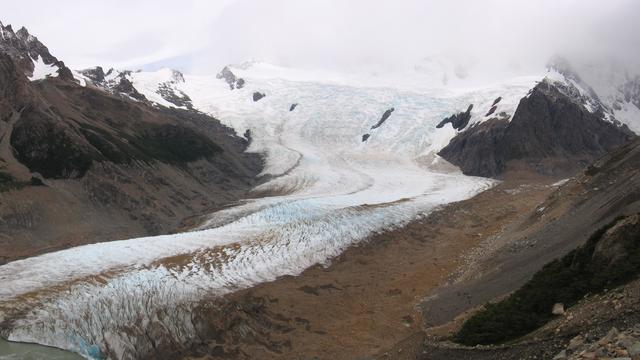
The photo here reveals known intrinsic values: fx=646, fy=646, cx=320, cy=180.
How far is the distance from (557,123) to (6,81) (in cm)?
11040

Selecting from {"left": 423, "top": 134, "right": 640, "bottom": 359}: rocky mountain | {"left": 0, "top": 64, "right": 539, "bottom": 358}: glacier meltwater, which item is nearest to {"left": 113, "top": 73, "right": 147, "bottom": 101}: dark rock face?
{"left": 0, "top": 64, "right": 539, "bottom": 358}: glacier meltwater

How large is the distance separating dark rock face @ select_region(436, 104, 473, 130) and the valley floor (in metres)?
75.8

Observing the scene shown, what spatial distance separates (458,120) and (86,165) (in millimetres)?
90359

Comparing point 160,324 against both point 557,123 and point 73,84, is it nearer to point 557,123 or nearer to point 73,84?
point 73,84

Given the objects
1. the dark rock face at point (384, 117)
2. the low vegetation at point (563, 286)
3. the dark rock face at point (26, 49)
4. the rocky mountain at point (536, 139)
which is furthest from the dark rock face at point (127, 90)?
the low vegetation at point (563, 286)

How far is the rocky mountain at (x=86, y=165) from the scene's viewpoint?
70.5 meters

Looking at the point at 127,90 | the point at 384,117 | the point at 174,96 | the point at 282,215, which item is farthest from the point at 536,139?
the point at 174,96

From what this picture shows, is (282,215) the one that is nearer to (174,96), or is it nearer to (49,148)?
(49,148)

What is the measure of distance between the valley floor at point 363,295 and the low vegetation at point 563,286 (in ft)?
19.2

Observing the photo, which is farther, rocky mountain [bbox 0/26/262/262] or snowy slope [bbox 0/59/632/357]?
rocky mountain [bbox 0/26/262/262]

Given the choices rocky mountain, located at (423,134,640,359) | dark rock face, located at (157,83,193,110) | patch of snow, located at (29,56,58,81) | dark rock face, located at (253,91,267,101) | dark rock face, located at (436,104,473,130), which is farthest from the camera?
dark rock face, located at (253,91,267,101)

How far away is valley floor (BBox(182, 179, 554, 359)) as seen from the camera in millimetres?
38406

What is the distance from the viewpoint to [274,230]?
193ft

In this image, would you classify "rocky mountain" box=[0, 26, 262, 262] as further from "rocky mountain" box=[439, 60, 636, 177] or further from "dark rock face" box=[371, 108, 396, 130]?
"rocky mountain" box=[439, 60, 636, 177]
